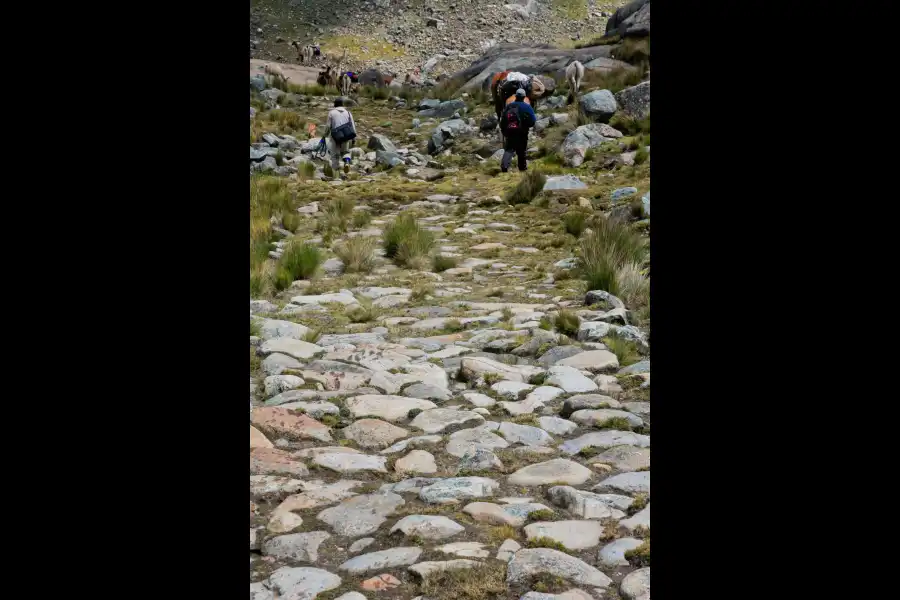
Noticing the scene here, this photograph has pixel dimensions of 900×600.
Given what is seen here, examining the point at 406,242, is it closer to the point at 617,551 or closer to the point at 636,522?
the point at 636,522

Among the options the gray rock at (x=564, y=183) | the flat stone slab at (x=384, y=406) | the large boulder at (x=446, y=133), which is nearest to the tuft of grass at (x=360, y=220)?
the gray rock at (x=564, y=183)

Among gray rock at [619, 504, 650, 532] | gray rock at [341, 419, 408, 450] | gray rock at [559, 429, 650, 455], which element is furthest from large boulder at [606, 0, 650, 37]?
gray rock at [619, 504, 650, 532]

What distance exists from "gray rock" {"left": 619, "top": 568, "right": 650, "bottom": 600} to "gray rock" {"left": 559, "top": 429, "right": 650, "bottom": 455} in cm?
115

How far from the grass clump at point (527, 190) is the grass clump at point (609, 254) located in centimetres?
338

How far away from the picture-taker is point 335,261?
796 centimetres

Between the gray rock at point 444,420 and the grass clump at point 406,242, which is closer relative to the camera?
the gray rock at point 444,420

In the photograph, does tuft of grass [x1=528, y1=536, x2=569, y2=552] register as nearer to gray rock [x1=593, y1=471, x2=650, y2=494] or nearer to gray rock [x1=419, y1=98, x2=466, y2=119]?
gray rock [x1=593, y1=471, x2=650, y2=494]

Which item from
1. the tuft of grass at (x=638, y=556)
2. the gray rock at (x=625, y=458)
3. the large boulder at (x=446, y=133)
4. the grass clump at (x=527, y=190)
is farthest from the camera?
the large boulder at (x=446, y=133)

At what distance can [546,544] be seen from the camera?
2.84 m

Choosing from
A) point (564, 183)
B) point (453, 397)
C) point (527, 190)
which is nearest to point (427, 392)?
point (453, 397)

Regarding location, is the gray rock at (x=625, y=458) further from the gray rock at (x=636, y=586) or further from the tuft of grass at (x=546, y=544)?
the gray rock at (x=636, y=586)

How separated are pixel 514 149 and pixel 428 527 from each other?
35.2 feet

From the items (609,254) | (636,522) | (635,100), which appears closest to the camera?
(636,522)

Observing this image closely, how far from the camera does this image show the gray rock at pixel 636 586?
2.49 m
